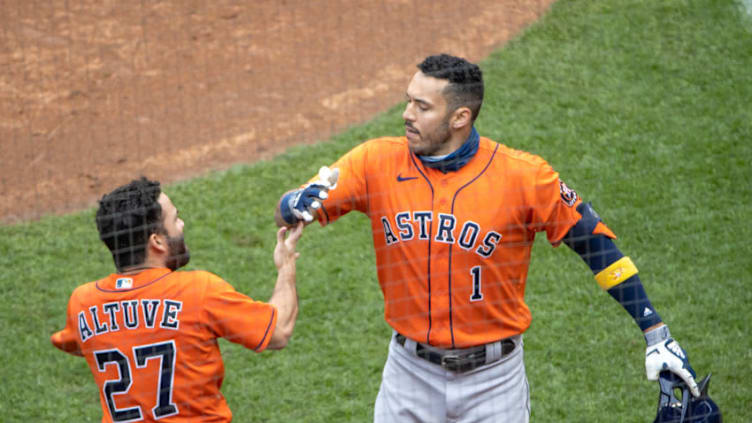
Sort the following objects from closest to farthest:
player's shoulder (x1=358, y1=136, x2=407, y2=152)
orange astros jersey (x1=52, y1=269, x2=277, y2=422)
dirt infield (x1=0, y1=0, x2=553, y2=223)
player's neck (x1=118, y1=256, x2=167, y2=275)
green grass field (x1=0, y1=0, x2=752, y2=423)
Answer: orange astros jersey (x1=52, y1=269, x2=277, y2=422) → player's neck (x1=118, y1=256, x2=167, y2=275) → player's shoulder (x1=358, y1=136, x2=407, y2=152) → green grass field (x1=0, y1=0, x2=752, y2=423) → dirt infield (x1=0, y1=0, x2=553, y2=223)

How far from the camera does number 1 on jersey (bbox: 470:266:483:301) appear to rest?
→ 3.17 m

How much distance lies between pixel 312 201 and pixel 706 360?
2653 millimetres

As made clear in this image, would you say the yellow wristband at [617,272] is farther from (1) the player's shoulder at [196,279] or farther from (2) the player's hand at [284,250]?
(1) the player's shoulder at [196,279]

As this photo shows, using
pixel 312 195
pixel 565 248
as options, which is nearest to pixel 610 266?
pixel 312 195

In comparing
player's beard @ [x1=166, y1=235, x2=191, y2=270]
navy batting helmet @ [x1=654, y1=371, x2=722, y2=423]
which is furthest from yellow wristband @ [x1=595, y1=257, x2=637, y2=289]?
player's beard @ [x1=166, y1=235, x2=191, y2=270]

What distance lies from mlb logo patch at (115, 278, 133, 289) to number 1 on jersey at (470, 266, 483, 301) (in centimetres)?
114

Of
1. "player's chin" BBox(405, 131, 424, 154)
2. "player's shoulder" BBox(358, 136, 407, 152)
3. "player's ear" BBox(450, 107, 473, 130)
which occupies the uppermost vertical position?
"player's ear" BBox(450, 107, 473, 130)

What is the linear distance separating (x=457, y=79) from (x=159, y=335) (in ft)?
4.31

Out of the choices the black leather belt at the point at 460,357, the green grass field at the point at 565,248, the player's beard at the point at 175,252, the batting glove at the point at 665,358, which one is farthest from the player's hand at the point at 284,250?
the green grass field at the point at 565,248

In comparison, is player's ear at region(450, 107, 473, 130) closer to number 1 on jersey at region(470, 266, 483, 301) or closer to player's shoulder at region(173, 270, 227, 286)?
number 1 on jersey at region(470, 266, 483, 301)

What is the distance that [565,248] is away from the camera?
560 centimetres

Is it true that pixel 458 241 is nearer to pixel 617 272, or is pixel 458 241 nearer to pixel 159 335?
pixel 617 272

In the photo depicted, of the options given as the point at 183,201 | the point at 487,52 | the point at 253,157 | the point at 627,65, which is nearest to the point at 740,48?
the point at 627,65

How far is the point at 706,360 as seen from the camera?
15.5 feet
